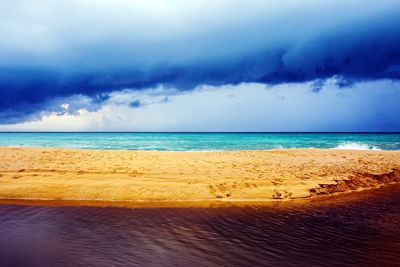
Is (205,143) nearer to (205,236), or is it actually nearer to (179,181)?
(179,181)

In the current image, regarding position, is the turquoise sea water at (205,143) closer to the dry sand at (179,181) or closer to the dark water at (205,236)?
the dry sand at (179,181)

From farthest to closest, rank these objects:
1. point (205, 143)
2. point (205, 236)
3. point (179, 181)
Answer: point (205, 143) → point (179, 181) → point (205, 236)

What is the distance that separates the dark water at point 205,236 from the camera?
7.00 meters

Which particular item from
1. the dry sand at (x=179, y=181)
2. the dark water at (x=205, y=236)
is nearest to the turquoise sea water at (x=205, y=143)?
the dry sand at (x=179, y=181)

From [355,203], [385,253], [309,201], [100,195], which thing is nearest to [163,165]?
[100,195]

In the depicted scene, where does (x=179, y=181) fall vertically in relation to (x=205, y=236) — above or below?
above

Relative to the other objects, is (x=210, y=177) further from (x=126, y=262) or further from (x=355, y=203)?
(x=126, y=262)

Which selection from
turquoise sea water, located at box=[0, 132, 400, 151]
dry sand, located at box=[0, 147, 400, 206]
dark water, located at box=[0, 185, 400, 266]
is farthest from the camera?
turquoise sea water, located at box=[0, 132, 400, 151]

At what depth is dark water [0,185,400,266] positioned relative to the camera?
23.0 feet

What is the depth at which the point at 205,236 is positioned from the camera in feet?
28.7

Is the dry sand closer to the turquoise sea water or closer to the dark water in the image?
the dark water

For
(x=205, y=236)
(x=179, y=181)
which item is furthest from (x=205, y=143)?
(x=205, y=236)

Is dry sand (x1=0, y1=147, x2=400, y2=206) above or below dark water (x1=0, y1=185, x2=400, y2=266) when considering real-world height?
above

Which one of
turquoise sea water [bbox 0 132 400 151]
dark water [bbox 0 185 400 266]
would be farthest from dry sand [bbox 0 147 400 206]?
turquoise sea water [bbox 0 132 400 151]
